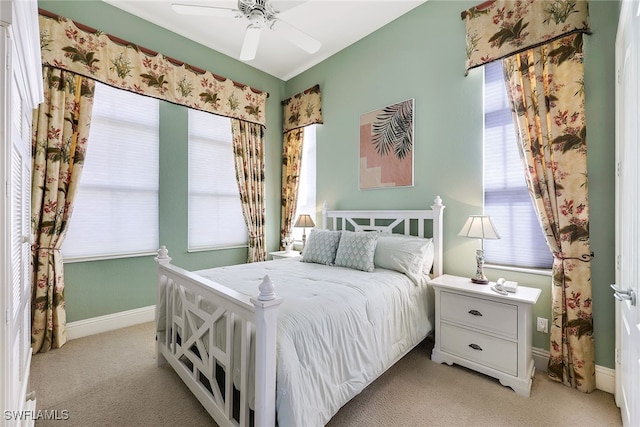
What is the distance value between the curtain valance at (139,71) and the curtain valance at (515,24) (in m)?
2.71

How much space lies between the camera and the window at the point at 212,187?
3.56 m

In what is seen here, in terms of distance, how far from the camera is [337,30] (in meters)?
3.30

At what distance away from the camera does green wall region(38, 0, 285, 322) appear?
276 cm

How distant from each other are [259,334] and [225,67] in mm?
3696

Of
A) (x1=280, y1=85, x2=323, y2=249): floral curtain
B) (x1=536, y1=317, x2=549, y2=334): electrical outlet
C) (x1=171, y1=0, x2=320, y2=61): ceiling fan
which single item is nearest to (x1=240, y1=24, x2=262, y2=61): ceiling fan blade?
(x1=171, y1=0, x2=320, y2=61): ceiling fan

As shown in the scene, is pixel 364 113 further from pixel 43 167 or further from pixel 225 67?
pixel 43 167

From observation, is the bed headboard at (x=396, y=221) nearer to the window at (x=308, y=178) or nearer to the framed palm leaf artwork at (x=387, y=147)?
the framed palm leaf artwork at (x=387, y=147)

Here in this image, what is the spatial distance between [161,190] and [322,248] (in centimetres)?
201

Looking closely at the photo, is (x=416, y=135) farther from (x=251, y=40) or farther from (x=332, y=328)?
(x=332, y=328)

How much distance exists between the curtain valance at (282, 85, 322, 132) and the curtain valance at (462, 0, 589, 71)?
75.2 inches

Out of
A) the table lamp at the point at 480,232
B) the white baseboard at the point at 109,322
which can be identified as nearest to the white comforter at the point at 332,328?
the table lamp at the point at 480,232

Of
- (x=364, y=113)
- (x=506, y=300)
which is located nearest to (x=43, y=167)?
(x=364, y=113)

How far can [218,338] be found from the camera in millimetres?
1593

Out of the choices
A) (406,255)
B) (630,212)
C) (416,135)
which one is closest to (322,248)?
(406,255)
